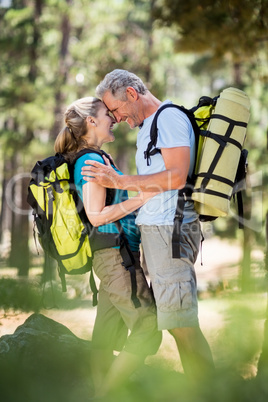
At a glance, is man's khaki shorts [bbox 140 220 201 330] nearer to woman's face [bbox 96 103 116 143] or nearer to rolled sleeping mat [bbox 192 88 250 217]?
rolled sleeping mat [bbox 192 88 250 217]

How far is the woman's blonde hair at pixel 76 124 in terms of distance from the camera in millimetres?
3519

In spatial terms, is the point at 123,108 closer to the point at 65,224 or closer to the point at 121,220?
the point at 121,220

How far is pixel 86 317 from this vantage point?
719 centimetres

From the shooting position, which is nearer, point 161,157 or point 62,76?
point 161,157

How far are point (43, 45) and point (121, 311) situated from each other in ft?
38.1

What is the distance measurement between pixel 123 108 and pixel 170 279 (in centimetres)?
125

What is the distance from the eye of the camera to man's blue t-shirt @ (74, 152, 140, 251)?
337 centimetres

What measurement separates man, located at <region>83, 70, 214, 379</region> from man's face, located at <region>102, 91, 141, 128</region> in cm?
9

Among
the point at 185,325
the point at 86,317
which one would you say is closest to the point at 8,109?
the point at 86,317

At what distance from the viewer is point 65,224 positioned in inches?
133

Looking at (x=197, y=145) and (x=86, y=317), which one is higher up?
Answer: (x=197, y=145)

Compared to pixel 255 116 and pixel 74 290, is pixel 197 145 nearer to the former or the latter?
pixel 74 290

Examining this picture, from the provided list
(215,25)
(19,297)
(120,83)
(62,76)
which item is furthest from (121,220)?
(62,76)

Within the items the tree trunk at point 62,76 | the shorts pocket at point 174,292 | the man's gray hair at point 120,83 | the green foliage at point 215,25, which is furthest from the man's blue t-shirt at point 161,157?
the tree trunk at point 62,76
